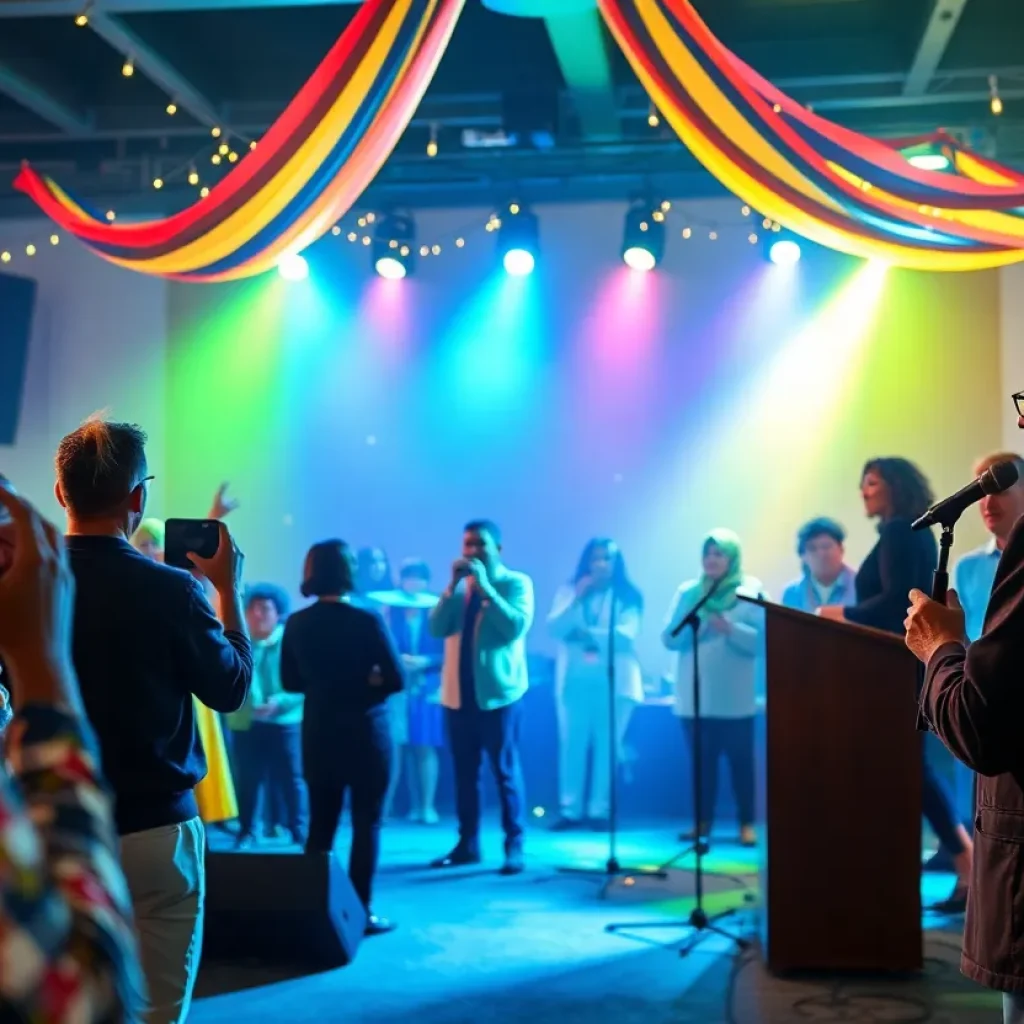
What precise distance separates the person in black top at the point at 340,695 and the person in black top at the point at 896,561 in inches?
65.3

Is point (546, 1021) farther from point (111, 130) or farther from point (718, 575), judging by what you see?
point (111, 130)

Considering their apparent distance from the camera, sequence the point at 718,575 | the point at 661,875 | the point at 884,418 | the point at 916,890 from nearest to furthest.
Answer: the point at 916,890, the point at 661,875, the point at 718,575, the point at 884,418

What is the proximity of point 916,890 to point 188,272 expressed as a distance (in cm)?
350

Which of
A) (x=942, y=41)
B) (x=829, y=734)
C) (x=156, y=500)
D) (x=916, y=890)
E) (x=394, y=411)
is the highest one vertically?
(x=942, y=41)

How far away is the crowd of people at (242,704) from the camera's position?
78cm

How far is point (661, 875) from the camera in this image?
5.28 m

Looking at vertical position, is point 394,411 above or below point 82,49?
below

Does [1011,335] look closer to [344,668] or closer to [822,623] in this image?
[822,623]

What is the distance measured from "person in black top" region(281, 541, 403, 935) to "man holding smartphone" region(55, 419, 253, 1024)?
2.14 meters

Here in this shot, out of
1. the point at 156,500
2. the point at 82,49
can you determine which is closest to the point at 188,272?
the point at 82,49

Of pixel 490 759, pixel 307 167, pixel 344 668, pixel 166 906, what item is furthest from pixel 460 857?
pixel 166 906

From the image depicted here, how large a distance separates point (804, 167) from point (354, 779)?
2.66m

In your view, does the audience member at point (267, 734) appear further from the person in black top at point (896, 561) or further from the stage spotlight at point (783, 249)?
the stage spotlight at point (783, 249)

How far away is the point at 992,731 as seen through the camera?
162 centimetres
